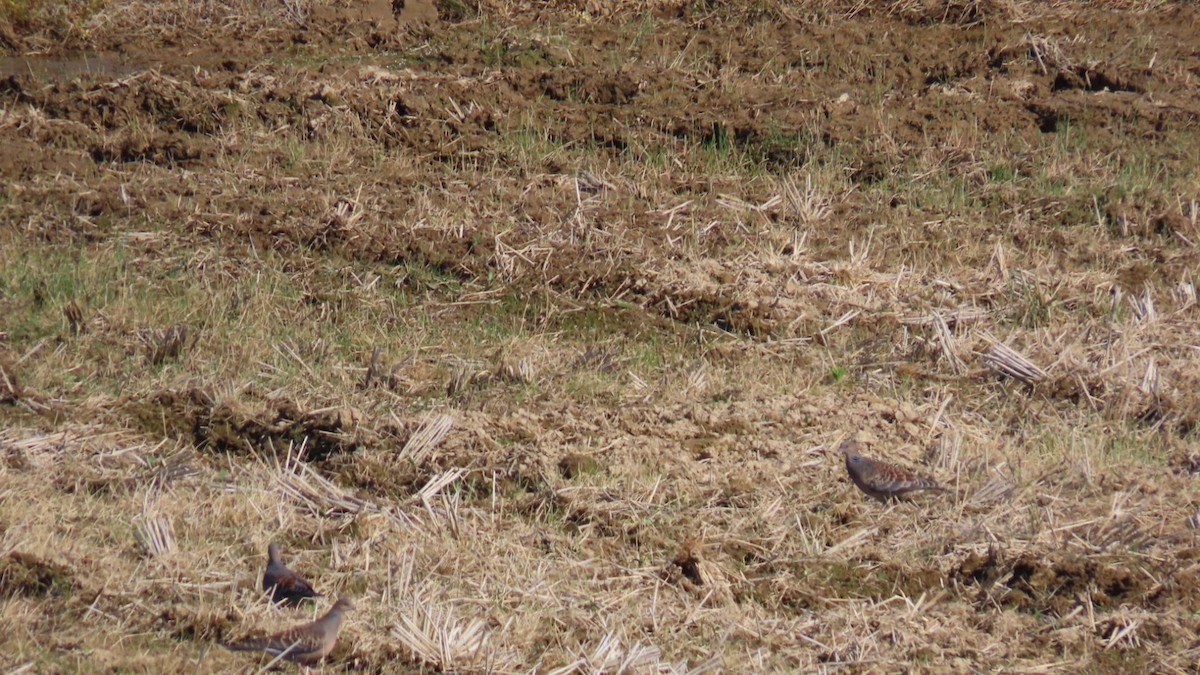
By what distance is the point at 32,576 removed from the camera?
4535 millimetres

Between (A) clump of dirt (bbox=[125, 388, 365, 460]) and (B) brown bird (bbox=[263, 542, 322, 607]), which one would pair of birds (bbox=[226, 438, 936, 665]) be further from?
(A) clump of dirt (bbox=[125, 388, 365, 460])

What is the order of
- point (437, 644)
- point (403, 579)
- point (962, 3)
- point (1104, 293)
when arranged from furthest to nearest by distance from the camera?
point (962, 3) → point (1104, 293) → point (403, 579) → point (437, 644)

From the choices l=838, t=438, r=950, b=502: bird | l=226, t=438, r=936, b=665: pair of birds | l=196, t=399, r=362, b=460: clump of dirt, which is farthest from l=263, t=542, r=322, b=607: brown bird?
l=838, t=438, r=950, b=502: bird

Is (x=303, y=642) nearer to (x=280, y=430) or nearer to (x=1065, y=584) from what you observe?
(x=280, y=430)

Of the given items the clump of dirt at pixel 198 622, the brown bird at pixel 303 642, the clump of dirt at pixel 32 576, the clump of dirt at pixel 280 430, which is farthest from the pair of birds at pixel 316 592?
the clump of dirt at pixel 280 430

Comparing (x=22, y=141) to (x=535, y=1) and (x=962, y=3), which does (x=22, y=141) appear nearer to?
(x=535, y=1)

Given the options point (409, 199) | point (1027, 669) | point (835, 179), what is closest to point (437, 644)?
point (1027, 669)

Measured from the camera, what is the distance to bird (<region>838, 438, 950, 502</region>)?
529cm

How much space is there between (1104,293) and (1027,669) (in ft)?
10.7

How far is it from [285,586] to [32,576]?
0.82 meters

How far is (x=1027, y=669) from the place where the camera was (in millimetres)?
4469

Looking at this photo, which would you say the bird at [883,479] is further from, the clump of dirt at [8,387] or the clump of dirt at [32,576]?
the clump of dirt at [8,387]

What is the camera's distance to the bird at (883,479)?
529cm

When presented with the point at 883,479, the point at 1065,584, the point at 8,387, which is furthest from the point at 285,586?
the point at 1065,584
